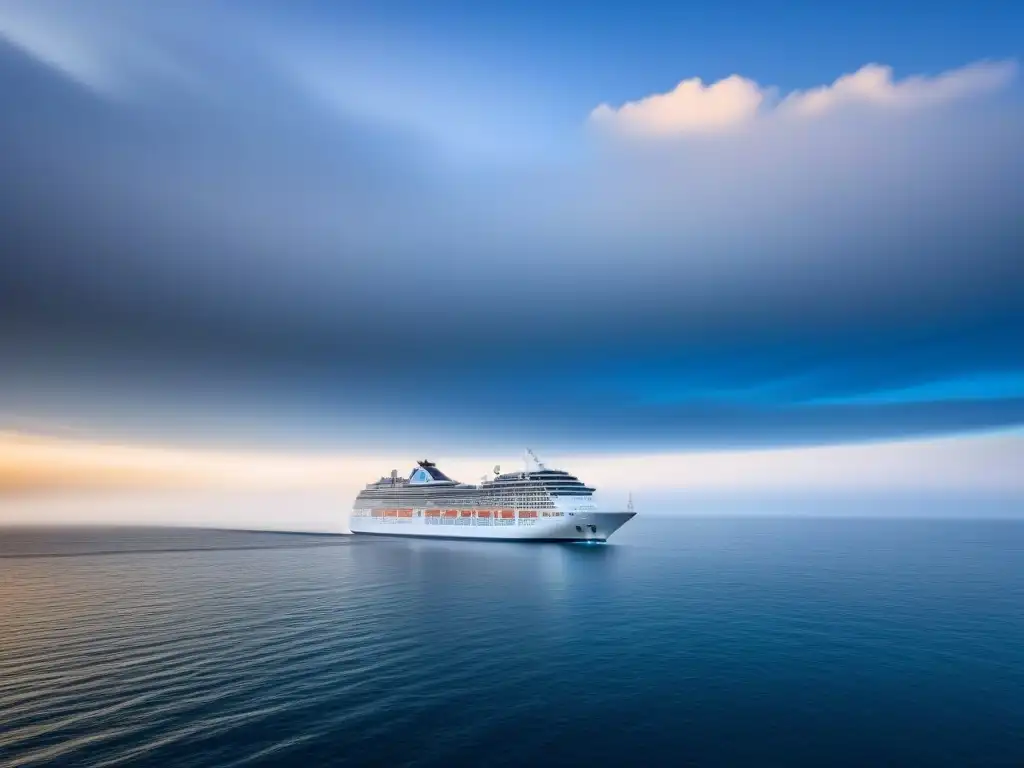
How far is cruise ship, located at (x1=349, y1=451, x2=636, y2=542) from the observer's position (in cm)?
13025

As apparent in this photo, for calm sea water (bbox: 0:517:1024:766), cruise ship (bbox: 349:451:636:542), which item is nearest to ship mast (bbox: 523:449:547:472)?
cruise ship (bbox: 349:451:636:542)

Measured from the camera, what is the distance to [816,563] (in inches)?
4215

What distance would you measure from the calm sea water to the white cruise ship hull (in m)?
51.5

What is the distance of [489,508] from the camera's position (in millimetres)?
146750

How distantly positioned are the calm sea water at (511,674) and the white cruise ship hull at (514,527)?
51480 mm

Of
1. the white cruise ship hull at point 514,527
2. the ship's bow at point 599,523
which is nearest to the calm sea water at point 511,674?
the ship's bow at point 599,523

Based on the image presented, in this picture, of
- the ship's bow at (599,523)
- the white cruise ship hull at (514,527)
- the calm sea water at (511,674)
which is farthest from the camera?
the white cruise ship hull at (514,527)

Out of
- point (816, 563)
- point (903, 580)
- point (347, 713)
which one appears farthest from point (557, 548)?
point (347, 713)

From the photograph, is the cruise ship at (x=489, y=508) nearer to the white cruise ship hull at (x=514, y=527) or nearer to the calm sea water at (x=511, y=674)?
the white cruise ship hull at (x=514, y=527)

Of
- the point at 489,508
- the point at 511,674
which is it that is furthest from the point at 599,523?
the point at 511,674

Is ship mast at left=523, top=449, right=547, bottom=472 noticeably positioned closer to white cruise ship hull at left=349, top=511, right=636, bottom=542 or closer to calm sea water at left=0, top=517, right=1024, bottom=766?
white cruise ship hull at left=349, top=511, right=636, bottom=542

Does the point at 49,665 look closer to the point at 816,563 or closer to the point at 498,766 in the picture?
the point at 498,766

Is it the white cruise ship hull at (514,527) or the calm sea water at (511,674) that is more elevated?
the white cruise ship hull at (514,527)

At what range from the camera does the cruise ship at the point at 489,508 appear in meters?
130
